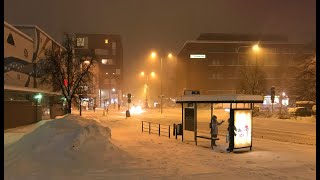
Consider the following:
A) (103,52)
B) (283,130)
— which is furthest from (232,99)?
(103,52)

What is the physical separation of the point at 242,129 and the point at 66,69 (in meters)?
28.8

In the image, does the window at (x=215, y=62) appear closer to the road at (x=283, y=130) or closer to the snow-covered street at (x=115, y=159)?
the road at (x=283, y=130)

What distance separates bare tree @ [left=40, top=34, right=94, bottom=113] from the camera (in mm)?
36844

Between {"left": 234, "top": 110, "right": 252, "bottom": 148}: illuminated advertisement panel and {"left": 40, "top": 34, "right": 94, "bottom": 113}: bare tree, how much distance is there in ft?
78.6

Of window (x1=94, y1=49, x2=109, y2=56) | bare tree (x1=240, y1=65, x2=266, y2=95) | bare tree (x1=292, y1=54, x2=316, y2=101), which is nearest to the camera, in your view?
bare tree (x1=292, y1=54, x2=316, y2=101)

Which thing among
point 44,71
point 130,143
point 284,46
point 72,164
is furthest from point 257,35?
point 72,164

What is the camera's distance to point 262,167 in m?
12.2

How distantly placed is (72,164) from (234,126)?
25.7 feet

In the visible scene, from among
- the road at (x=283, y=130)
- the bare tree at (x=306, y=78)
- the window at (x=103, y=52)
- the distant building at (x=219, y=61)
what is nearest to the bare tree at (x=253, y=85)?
the bare tree at (x=306, y=78)

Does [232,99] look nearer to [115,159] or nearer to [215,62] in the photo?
[115,159]

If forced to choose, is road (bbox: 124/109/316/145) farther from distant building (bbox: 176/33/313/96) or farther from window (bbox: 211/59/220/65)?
window (bbox: 211/59/220/65)

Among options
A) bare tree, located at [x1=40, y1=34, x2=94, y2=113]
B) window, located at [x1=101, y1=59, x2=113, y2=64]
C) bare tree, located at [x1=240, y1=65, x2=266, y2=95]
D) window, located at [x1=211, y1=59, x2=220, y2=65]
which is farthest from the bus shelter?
window, located at [x1=101, y1=59, x2=113, y2=64]

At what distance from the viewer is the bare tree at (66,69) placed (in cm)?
3684
